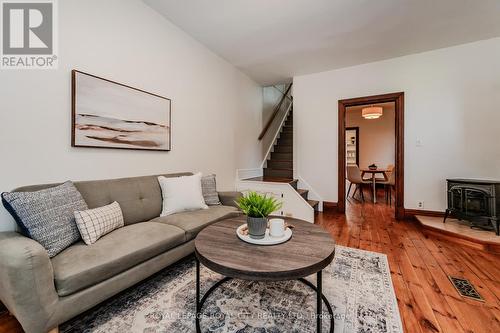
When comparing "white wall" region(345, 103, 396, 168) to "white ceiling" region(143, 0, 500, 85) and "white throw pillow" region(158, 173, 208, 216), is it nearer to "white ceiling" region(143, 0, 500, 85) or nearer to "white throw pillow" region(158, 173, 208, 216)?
"white ceiling" region(143, 0, 500, 85)

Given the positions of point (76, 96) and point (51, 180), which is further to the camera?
point (76, 96)

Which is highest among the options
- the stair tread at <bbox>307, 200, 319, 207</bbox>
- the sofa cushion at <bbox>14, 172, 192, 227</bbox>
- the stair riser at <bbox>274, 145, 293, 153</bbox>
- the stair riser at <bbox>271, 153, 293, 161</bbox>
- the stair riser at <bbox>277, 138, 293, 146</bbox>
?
the stair riser at <bbox>277, 138, 293, 146</bbox>

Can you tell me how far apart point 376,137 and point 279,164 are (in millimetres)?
3877

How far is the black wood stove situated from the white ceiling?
80.3 inches

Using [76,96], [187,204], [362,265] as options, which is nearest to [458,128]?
[362,265]

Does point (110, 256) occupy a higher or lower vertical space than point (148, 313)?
higher

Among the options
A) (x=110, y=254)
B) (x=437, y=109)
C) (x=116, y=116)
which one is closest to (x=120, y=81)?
(x=116, y=116)

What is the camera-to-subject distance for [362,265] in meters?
2.11

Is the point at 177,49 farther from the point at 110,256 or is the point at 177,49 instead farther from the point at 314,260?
the point at 314,260

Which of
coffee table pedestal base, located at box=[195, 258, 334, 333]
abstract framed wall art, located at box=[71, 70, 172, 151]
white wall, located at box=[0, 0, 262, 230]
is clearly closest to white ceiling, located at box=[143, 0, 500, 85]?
white wall, located at box=[0, 0, 262, 230]

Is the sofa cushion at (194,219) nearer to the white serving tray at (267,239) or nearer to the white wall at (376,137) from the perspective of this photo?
the white serving tray at (267,239)

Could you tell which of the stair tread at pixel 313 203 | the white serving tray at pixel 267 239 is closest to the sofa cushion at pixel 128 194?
the white serving tray at pixel 267 239

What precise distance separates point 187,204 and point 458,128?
13.4 feet

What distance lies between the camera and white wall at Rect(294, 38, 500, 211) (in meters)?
3.18
